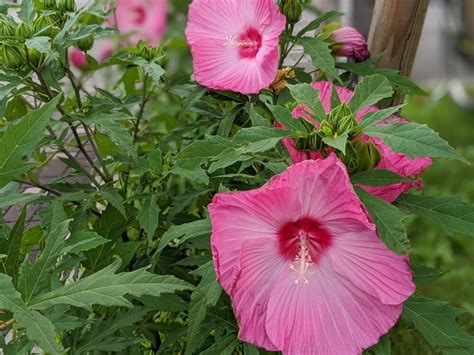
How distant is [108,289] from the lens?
71 cm

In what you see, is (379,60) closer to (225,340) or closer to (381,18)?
(381,18)

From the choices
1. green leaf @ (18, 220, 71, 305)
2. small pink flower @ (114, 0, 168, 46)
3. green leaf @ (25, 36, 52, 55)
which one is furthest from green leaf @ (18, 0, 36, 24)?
small pink flower @ (114, 0, 168, 46)

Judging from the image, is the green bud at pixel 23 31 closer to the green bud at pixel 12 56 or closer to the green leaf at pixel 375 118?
the green bud at pixel 12 56

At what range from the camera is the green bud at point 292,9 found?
3.22 feet

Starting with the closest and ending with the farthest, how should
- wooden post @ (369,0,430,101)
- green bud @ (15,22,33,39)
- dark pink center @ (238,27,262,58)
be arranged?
green bud @ (15,22,33,39) < dark pink center @ (238,27,262,58) < wooden post @ (369,0,430,101)

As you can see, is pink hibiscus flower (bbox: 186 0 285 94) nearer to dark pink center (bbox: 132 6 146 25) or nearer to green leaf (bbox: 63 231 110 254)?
green leaf (bbox: 63 231 110 254)

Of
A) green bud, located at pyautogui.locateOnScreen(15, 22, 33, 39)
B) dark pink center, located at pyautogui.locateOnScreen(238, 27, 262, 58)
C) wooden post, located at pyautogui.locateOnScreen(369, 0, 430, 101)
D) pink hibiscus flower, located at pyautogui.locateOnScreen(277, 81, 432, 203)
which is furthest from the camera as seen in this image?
wooden post, located at pyautogui.locateOnScreen(369, 0, 430, 101)

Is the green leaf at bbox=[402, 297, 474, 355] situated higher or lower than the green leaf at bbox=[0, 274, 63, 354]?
lower

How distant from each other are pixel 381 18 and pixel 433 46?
14.0 ft

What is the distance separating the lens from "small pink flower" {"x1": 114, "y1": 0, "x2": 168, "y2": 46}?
5.80ft

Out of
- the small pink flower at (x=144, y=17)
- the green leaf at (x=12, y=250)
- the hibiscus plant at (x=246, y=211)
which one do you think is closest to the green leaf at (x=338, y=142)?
the hibiscus plant at (x=246, y=211)

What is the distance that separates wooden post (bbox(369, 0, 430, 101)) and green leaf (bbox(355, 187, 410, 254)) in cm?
46

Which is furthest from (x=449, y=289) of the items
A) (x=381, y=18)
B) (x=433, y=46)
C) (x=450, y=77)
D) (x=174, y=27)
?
(x=433, y=46)

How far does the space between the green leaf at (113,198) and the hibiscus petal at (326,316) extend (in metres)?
0.27
